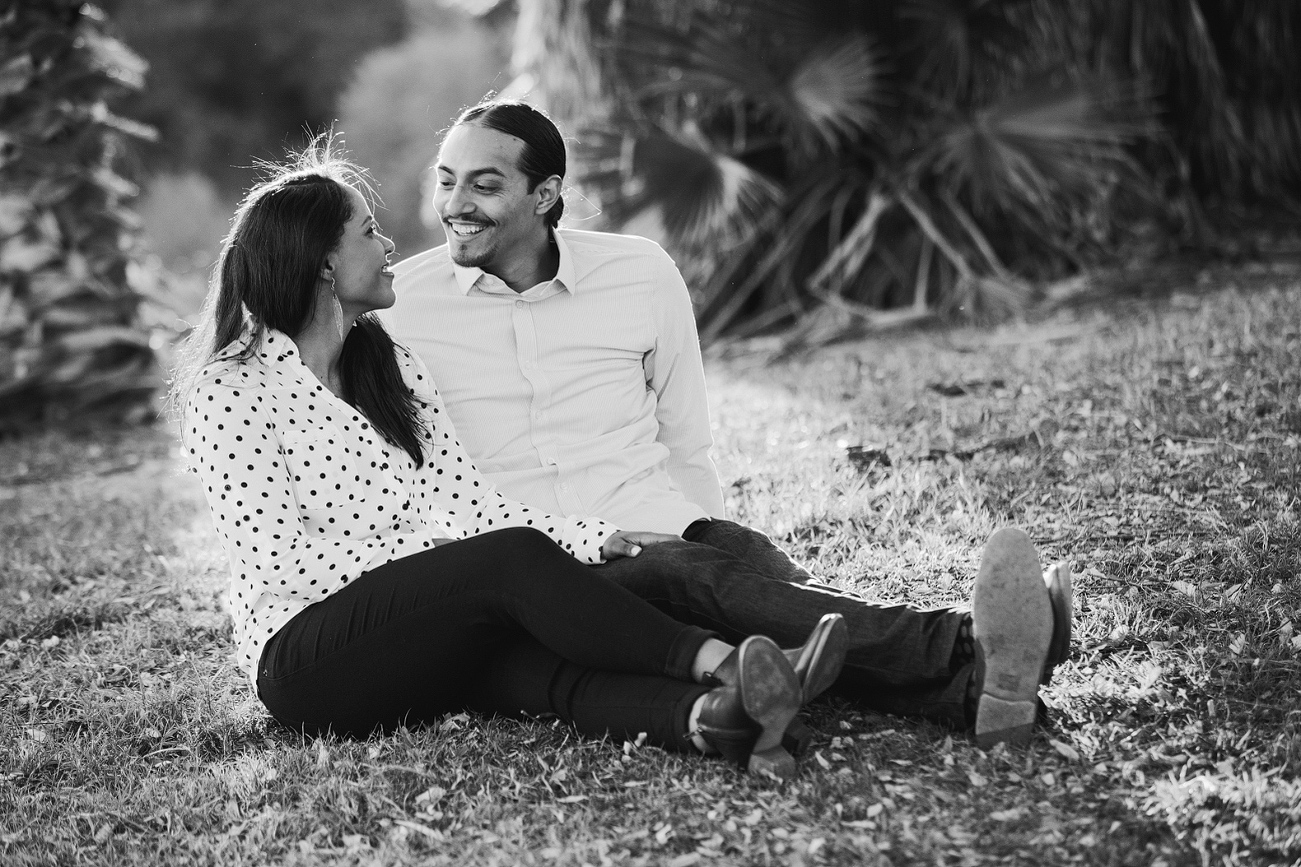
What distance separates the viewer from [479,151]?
3568 millimetres

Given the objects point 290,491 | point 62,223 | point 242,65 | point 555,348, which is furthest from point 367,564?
point 242,65

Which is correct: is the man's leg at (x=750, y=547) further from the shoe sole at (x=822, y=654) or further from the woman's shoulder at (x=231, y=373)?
the woman's shoulder at (x=231, y=373)

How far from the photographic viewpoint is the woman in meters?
2.66

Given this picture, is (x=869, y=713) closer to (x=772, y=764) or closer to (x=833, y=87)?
(x=772, y=764)

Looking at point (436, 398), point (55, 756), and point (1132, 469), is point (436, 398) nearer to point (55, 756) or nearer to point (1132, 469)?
point (55, 756)

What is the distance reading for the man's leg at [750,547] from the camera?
3074 millimetres

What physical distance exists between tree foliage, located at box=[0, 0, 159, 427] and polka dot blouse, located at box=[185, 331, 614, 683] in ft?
19.7

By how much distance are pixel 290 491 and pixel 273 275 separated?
520mm

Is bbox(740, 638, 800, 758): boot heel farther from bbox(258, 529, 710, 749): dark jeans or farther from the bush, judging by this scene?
the bush

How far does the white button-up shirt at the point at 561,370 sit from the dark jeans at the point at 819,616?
1.36 feet

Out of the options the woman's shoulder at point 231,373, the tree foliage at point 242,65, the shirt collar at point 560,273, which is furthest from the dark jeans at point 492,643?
the tree foliage at point 242,65

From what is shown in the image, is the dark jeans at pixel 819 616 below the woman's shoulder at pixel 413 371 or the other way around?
below

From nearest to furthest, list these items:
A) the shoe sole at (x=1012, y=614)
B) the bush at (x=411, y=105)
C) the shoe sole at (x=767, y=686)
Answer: the shoe sole at (x=767, y=686)
the shoe sole at (x=1012, y=614)
the bush at (x=411, y=105)

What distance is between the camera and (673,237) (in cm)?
796
